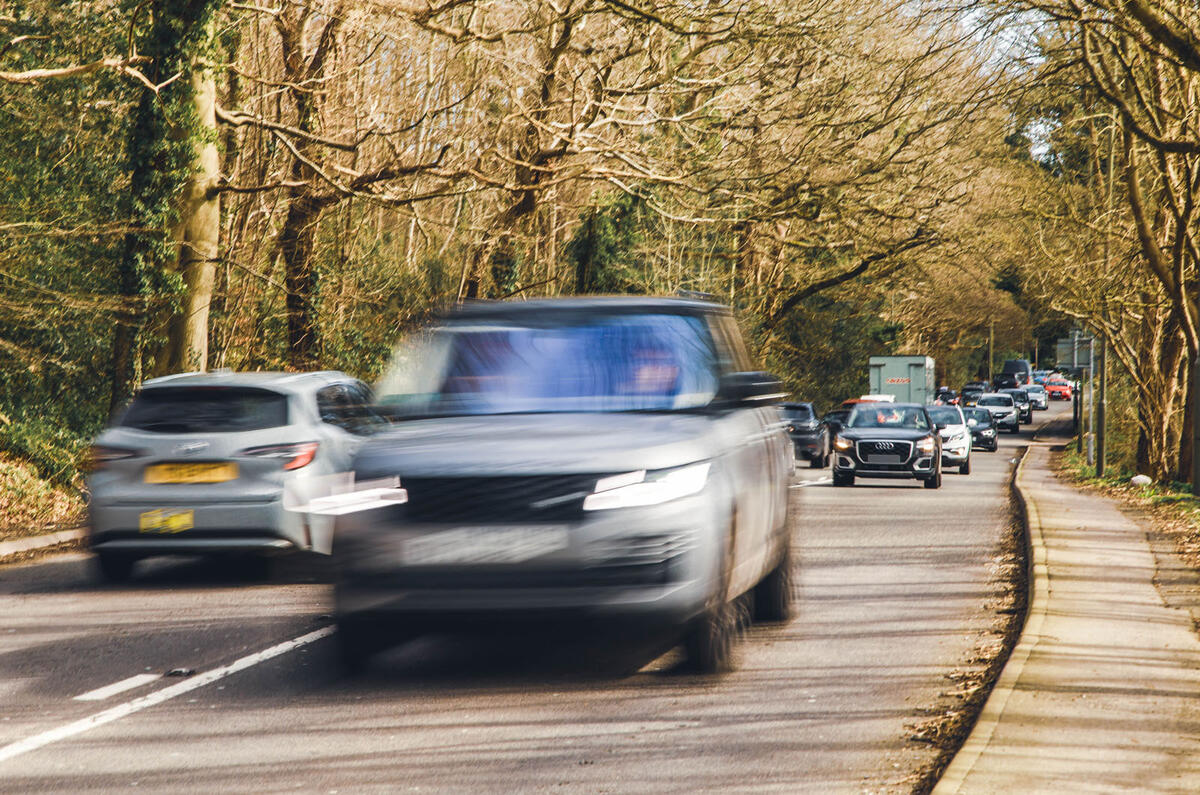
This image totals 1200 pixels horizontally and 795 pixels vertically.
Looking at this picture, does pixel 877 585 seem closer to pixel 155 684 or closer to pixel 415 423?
pixel 415 423

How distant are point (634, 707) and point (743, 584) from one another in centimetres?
134

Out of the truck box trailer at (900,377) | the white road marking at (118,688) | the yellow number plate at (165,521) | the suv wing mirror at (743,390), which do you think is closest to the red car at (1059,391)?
the truck box trailer at (900,377)

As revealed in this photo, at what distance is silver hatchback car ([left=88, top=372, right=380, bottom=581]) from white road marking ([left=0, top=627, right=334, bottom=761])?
2092mm

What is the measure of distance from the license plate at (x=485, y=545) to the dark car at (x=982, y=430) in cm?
4699

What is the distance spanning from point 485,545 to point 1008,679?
8.90 feet

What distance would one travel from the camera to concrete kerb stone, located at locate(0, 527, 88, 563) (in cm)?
1369

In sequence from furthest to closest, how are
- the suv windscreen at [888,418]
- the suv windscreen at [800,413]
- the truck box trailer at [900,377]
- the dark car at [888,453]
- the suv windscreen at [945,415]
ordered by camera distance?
the truck box trailer at [900,377]
the suv windscreen at [945,415]
the suv windscreen at [800,413]
the suv windscreen at [888,418]
the dark car at [888,453]

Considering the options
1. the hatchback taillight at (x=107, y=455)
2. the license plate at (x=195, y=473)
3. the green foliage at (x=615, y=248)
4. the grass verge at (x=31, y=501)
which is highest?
the green foliage at (x=615, y=248)

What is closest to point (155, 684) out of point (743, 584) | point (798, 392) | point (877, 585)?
point (743, 584)

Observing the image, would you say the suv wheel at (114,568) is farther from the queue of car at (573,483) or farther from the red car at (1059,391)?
the red car at (1059,391)

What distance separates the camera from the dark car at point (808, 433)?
35719 millimetres

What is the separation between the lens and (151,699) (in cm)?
717

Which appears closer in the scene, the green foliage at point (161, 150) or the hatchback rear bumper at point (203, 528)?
the hatchback rear bumper at point (203, 528)

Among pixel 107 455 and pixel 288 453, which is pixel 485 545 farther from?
pixel 107 455
